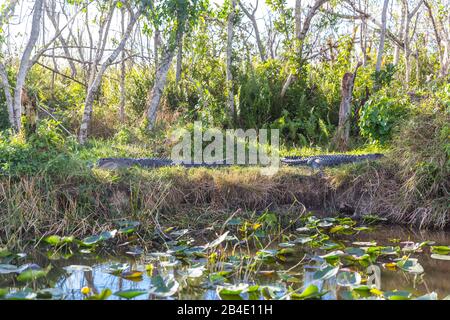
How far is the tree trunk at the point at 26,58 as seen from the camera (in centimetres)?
709

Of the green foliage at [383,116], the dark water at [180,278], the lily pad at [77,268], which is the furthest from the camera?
the green foliage at [383,116]

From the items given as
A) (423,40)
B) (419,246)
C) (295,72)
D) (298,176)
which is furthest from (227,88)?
(423,40)

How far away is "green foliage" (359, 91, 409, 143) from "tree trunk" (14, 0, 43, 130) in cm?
448

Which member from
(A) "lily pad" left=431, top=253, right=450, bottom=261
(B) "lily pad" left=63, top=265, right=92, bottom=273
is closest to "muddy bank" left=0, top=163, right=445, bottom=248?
(B) "lily pad" left=63, top=265, right=92, bottom=273

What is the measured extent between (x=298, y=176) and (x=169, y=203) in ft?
5.28

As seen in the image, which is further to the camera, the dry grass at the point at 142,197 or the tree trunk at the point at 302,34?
the tree trunk at the point at 302,34

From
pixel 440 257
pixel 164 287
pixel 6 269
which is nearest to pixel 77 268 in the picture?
pixel 6 269

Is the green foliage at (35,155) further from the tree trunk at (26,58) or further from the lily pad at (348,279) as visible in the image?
the lily pad at (348,279)

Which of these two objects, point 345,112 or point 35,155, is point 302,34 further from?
point 35,155

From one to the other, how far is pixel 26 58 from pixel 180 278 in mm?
4229

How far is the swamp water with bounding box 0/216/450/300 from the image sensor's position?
3916 millimetres

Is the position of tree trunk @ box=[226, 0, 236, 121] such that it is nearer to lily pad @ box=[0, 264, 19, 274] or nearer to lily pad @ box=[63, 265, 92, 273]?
lily pad @ box=[63, 265, 92, 273]

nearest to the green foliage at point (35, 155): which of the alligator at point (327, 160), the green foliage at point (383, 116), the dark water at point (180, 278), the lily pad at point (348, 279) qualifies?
the dark water at point (180, 278)

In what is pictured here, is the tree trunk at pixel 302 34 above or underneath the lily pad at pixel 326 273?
above
